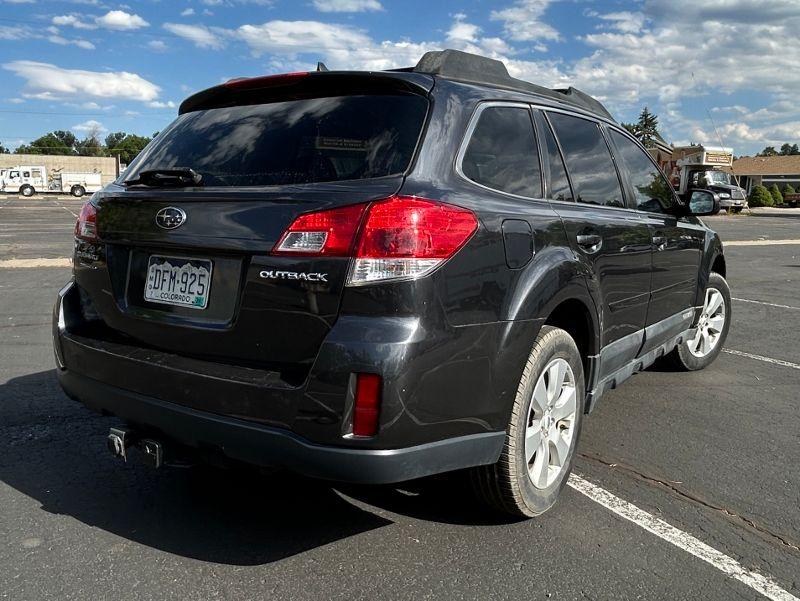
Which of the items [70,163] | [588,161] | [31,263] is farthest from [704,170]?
[70,163]

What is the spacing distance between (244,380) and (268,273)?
0.39 m

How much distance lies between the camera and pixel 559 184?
3461 millimetres

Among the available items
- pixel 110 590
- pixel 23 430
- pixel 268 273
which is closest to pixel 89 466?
pixel 23 430

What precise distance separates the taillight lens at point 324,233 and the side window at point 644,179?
96.4 inches

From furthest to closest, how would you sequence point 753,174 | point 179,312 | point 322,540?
point 753,174 < point 322,540 < point 179,312

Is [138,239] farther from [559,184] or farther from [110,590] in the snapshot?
[559,184]

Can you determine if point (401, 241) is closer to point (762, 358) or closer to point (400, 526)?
point (400, 526)

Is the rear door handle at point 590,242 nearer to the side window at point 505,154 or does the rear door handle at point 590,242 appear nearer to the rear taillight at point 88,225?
the side window at point 505,154

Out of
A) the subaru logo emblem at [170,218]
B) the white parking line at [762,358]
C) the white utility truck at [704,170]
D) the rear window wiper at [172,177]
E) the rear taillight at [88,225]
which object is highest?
the white utility truck at [704,170]

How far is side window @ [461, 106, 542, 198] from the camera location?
2885 millimetres

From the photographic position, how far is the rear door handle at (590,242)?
3.33m

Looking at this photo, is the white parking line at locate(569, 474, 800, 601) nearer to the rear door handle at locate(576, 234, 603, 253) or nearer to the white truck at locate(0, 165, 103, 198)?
the rear door handle at locate(576, 234, 603, 253)

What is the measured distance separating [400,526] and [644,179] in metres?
2.80

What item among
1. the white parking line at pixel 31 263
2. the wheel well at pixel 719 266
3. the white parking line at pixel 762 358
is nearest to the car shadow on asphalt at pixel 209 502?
the wheel well at pixel 719 266
